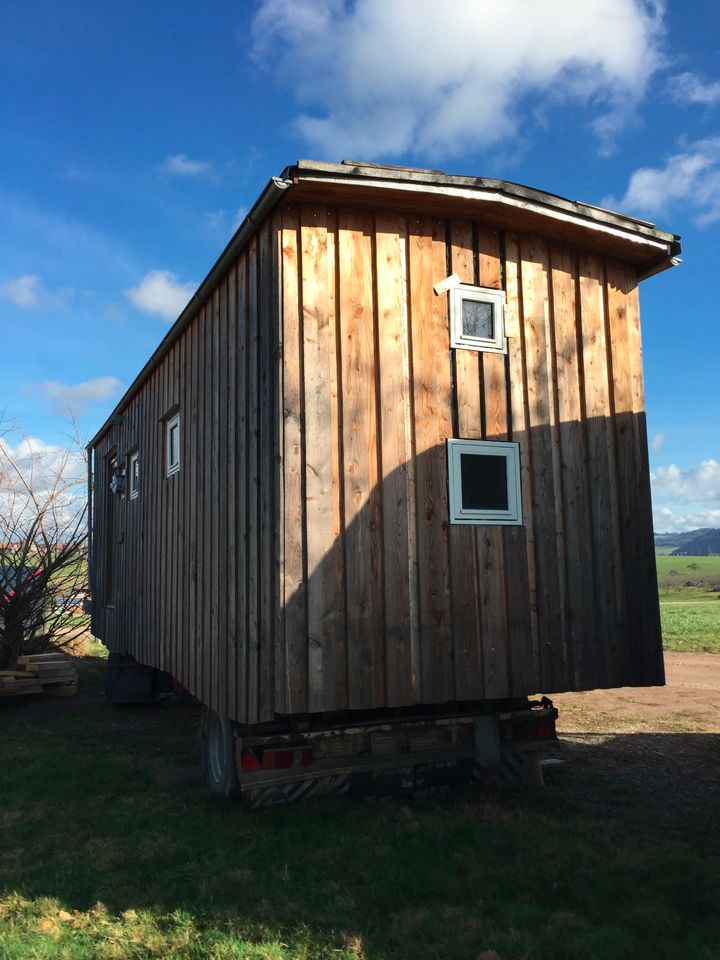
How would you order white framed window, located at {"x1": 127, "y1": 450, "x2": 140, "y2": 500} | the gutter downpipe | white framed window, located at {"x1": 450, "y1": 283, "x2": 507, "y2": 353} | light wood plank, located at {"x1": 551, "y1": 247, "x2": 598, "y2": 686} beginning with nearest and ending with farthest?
1. white framed window, located at {"x1": 450, "y1": 283, "x2": 507, "y2": 353}
2. light wood plank, located at {"x1": 551, "y1": 247, "x2": 598, "y2": 686}
3. white framed window, located at {"x1": 127, "y1": 450, "x2": 140, "y2": 500}
4. the gutter downpipe

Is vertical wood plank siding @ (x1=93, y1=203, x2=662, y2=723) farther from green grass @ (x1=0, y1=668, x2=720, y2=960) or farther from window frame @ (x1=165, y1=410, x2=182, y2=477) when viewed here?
window frame @ (x1=165, y1=410, x2=182, y2=477)

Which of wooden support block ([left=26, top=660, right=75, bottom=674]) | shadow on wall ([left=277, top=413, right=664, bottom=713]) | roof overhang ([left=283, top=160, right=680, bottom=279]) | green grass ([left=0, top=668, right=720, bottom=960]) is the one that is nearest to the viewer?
green grass ([left=0, top=668, right=720, bottom=960])

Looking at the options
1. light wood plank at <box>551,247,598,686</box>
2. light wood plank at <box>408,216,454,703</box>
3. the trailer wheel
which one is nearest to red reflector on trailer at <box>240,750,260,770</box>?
the trailer wheel

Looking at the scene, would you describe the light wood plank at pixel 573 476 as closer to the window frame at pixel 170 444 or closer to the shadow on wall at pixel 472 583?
the shadow on wall at pixel 472 583

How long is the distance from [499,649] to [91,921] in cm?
325

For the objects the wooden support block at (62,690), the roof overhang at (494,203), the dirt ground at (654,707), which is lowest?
the dirt ground at (654,707)

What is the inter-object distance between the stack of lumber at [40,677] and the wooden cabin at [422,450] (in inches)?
217

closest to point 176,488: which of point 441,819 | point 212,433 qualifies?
point 212,433

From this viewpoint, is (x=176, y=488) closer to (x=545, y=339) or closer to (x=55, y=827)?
(x=55, y=827)

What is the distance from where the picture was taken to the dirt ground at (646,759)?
5.63 m

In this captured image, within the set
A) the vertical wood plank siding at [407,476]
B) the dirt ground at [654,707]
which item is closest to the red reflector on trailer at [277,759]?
the vertical wood plank siding at [407,476]

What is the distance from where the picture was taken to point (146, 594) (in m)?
9.86

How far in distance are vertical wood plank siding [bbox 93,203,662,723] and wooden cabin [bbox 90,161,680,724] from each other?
2 centimetres

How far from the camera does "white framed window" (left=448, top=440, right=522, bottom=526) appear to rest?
5961mm
